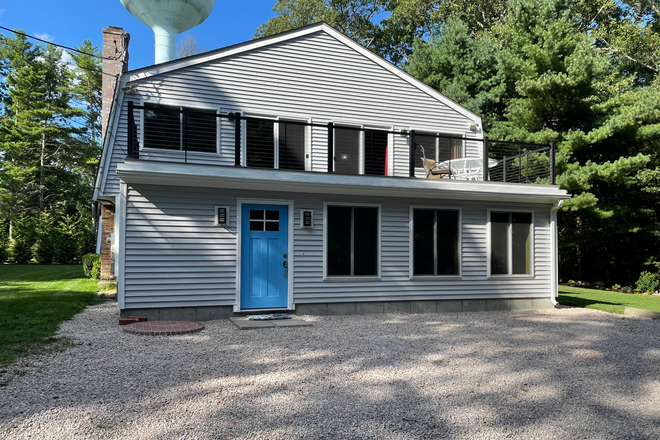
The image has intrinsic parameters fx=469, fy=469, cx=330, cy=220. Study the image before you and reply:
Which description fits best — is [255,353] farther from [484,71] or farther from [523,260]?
[484,71]

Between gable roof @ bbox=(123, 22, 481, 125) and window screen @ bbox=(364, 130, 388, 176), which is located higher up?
gable roof @ bbox=(123, 22, 481, 125)

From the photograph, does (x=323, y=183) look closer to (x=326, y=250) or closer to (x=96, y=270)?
(x=326, y=250)

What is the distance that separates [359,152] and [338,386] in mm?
7593

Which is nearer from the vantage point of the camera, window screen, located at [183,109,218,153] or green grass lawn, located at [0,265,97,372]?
green grass lawn, located at [0,265,97,372]

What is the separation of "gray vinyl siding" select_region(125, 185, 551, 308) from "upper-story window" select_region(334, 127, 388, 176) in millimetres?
1783

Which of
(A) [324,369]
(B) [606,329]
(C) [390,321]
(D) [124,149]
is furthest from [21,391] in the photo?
(B) [606,329]

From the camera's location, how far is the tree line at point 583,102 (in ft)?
57.3

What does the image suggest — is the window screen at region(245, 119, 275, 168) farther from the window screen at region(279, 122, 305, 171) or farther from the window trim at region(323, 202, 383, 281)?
the window trim at region(323, 202, 383, 281)

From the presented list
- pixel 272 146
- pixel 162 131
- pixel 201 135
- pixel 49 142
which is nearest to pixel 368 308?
pixel 272 146

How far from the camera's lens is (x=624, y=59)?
71.2 ft

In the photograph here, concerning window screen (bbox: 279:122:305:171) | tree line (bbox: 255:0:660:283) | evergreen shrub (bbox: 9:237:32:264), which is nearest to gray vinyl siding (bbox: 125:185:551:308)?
window screen (bbox: 279:122:305:171)

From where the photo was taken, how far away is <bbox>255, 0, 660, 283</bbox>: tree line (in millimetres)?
17453

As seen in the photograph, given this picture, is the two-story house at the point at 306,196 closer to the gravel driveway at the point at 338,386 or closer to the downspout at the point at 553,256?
the downspout at the point at 553,256

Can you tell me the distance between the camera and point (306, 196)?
9508 millimetres
